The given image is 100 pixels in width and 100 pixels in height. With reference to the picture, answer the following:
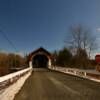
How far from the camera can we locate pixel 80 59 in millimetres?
64875

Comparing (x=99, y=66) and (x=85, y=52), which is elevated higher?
(x=85, y=52)

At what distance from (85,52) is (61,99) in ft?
197

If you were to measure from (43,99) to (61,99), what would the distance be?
0.70 m

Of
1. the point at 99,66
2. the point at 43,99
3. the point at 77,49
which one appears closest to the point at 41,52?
the point at 77,49

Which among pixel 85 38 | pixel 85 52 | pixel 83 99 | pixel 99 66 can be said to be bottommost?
pixel 83 99

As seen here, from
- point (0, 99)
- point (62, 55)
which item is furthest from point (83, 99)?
point (62, 55)

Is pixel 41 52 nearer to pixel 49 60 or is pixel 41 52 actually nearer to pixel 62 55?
pixel 49 60

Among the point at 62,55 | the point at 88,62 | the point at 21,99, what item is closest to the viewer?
the point at 21,99

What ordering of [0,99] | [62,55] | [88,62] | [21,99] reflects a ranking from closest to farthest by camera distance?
[0,99] → [21,99] → [88,62] → [62,55]

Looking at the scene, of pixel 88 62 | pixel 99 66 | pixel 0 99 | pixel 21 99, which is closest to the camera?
pixel 0 99

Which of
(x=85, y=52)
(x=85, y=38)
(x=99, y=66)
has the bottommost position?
(x=99, y=66)

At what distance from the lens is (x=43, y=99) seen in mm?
7570

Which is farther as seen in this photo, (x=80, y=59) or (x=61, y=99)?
(x=80, y=59)

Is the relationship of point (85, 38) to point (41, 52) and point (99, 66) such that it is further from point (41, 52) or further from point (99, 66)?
point (99, 66)
